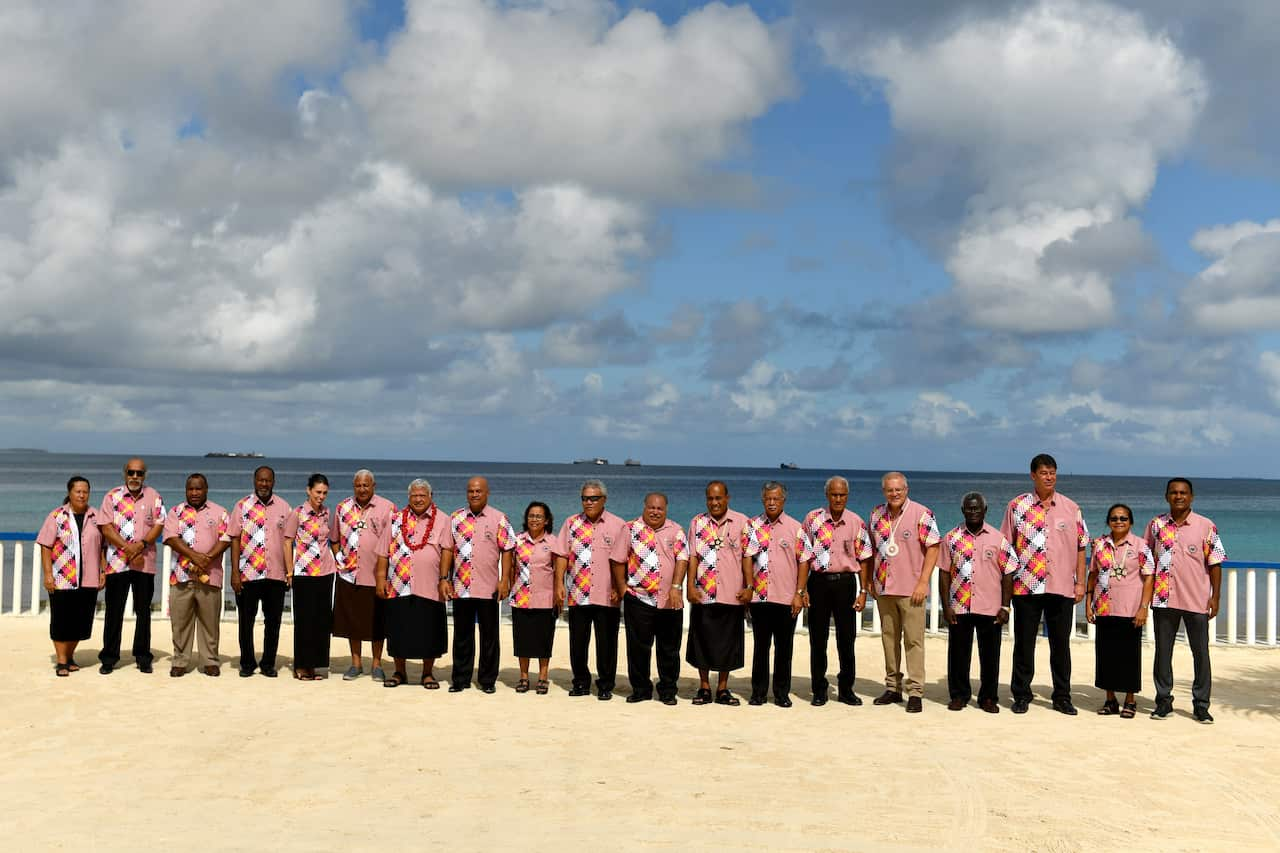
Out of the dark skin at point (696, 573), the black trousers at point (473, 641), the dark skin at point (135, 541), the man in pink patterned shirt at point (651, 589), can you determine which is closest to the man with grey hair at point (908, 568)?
the dark skin at point (696, 573)

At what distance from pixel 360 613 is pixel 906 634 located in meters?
4.34

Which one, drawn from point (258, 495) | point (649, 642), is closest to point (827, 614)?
point (649, 642)

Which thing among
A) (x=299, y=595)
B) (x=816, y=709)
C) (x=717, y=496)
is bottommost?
(x=816, y=709)

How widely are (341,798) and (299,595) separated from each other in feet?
11.0

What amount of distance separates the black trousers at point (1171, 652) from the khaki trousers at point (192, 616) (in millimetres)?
7335

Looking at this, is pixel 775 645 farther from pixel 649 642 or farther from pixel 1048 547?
pixel 1048 547

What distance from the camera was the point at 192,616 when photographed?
9016 millimetres

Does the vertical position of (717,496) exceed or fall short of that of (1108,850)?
it exceeds it

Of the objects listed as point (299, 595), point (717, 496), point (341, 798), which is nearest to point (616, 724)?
point (717, 496)

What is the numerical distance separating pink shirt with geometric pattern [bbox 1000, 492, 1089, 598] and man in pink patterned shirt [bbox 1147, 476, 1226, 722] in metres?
0.55

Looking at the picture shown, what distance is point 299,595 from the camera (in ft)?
28.6

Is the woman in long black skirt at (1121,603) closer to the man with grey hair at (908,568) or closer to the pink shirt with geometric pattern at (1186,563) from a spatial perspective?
the pink shirt with geometric pattern at (1186,563)

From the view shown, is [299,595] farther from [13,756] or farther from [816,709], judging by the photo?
[816,709]

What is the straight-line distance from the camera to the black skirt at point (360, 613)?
347 inches
